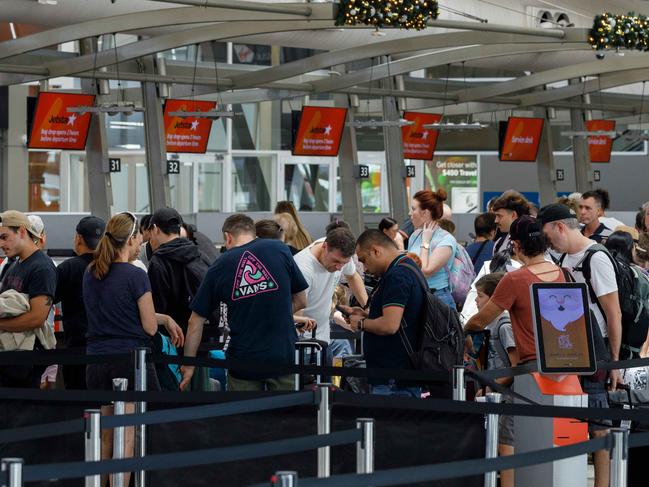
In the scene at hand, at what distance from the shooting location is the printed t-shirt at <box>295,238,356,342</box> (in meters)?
7.39

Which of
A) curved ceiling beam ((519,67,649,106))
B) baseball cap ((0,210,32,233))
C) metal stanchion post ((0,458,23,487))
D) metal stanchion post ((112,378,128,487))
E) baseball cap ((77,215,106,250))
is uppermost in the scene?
curved ceiling beam ((519,67,649,106))

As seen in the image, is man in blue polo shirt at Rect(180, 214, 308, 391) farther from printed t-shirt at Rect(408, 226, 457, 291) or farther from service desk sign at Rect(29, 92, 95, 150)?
service desk sign at Rect(29, 92, 95, 150)

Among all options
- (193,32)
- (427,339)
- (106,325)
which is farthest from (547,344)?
(193,32)

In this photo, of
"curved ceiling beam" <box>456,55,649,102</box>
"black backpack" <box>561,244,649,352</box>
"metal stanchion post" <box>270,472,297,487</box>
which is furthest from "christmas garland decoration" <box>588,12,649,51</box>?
"metal stanchion post" <box>270,472,297,487</box>

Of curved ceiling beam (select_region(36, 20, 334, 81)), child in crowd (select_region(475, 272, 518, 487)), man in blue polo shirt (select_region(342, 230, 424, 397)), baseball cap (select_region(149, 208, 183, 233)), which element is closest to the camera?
man in blue polo shirt (select_region(342, 230, 424, 397))

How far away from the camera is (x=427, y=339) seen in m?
6.14

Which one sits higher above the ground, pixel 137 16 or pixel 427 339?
pixel 137 16

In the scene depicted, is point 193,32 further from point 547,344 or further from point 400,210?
point 547,344

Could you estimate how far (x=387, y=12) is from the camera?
14062 mm

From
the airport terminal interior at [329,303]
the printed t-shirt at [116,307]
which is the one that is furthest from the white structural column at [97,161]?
the printed t-shirt at [116,307]

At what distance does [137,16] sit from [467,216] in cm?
815

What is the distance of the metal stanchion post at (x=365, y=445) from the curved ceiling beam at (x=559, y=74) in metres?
18.5

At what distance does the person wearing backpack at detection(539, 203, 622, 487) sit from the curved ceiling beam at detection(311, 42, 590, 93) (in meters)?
13.8

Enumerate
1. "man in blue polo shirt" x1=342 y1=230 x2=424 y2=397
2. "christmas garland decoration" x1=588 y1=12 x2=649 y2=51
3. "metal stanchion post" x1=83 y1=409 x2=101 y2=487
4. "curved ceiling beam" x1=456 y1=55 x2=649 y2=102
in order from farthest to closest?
"curved ceiling beam" x1=456 y1=55 x2=649 y2=102 < "christmas garland decoration" x1=588 y1=12 x2=649 y2=51 < "man in blue polo shirt" x1=342 y1=230 x2=424 y2=397 < "metal stanchion post" x1=83 y1=409 x2=101 y2=487
